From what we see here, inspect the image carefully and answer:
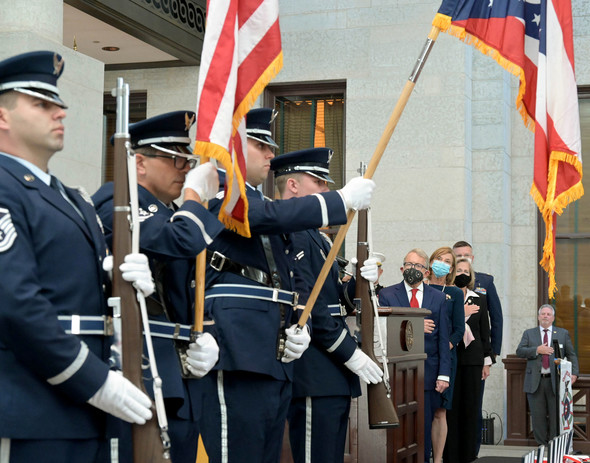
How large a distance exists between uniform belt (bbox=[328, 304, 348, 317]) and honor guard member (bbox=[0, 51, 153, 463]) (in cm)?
184

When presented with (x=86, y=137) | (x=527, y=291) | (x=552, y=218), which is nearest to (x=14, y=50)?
(x=86, y=137)

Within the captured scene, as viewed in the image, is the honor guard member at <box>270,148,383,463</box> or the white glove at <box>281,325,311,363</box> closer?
the white glove at <box>281,325,311,363</box>

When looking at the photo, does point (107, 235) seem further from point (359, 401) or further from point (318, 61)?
point (318, 61)

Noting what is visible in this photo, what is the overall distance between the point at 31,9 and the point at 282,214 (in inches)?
128

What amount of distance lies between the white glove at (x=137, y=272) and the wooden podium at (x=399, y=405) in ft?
8.34

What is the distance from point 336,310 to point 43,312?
87.6 inches

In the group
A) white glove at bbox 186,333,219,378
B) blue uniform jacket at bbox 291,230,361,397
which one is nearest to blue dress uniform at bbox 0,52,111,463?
white glove at bbox 186,333,219,378

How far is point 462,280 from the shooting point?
8.30m

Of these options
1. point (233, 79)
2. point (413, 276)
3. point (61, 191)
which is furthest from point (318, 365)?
point (413, 276)

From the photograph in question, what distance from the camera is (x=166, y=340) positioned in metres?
3.03

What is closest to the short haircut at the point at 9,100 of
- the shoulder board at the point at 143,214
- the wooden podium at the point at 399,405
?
the shoulder board at the point at 143,214

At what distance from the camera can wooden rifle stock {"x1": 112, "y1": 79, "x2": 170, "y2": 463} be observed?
2588 millimetres

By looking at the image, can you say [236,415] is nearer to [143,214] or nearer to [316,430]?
[316,430]

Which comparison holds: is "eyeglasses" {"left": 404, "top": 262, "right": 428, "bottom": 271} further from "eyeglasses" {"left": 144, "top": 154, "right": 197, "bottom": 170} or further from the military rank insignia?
the military rank insignia
